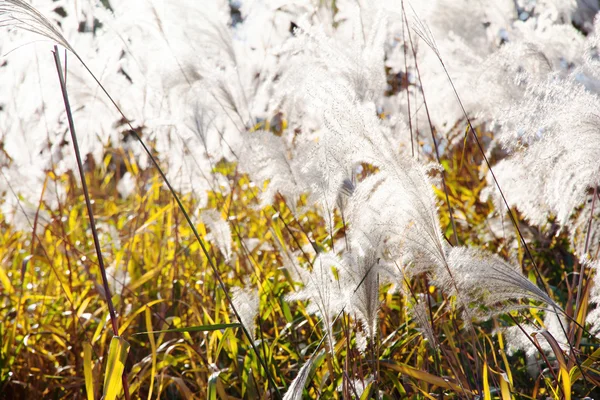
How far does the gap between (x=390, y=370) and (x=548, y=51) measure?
1.38 m

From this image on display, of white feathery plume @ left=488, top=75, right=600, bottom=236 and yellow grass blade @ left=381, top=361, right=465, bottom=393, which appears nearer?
white feathery plume @ left=488, top=75, right=600, bottom=236

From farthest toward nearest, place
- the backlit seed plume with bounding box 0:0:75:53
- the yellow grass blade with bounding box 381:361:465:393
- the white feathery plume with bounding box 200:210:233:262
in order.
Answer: the white feathery plume with bounding box 200:210:233:262
the yellow grass blade with bounding box 381:361:465:393
the backlit seed plume with bounding box 0:0:75:53

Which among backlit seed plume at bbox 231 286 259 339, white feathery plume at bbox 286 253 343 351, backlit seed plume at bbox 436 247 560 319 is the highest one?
backlit seed plume at bbox 436 247 560 319

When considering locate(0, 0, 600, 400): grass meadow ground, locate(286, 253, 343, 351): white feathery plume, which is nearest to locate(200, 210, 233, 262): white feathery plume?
locate(0, 0, 600, 400): grass meadow ground

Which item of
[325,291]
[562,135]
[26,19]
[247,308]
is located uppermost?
[26,19]

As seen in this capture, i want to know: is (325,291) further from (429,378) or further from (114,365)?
(114,365)

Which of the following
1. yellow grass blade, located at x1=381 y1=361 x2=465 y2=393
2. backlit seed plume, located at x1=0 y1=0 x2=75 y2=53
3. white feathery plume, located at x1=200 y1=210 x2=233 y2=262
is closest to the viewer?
backlit seed plume, located at x1=0 y1=0 x2=75 y2=53

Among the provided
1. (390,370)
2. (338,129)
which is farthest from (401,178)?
(390,370)

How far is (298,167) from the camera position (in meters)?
1.67

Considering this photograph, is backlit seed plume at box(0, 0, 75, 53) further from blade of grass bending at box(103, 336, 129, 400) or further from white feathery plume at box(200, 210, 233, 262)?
white feathery plume at box(200, 210, 233, 262)

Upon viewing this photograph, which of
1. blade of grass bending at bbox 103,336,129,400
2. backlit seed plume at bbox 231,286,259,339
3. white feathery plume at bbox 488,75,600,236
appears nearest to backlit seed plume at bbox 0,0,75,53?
blade of grass bending at bbox 103,336,129,400

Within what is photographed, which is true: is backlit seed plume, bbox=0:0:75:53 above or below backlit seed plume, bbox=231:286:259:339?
above

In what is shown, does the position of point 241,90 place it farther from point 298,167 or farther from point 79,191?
point 79,191

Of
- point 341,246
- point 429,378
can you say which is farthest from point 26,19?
point 429,378
